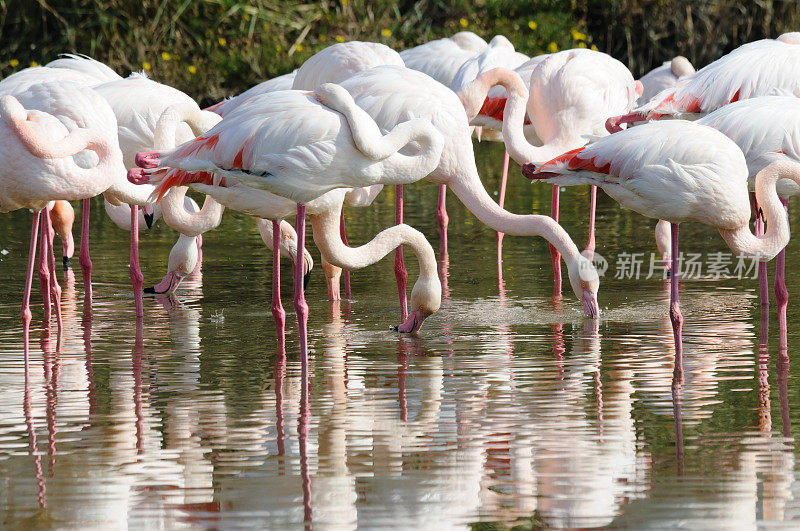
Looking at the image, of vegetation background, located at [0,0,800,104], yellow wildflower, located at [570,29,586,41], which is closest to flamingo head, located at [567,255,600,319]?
vegetation background, located at [0,0,800,104]

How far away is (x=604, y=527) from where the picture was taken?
4.11 metres

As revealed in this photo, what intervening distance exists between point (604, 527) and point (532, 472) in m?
0.56

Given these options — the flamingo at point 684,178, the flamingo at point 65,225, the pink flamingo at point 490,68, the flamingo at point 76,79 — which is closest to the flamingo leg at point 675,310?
the flamingo at point 684,178

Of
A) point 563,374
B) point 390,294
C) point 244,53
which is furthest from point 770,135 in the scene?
point 244,53

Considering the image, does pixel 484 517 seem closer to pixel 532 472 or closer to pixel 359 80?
pixel 532 472

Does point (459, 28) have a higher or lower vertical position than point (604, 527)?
higher

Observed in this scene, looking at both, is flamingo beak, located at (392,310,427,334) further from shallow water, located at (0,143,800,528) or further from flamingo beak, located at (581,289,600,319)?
flamingo beak, located at (581,289,600,319)

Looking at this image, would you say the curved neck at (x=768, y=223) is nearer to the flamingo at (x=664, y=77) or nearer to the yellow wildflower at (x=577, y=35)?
the flamingo at (x=664, y=77)

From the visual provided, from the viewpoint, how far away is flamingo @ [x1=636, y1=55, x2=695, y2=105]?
11273 millimetres

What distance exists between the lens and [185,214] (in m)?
7.59

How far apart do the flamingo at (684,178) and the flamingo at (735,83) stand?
151 cm

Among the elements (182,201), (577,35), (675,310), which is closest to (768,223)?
(675,310)

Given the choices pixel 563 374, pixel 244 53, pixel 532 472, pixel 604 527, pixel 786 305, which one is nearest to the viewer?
pixel 604 527

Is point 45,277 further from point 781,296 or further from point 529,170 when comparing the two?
point 781,296
